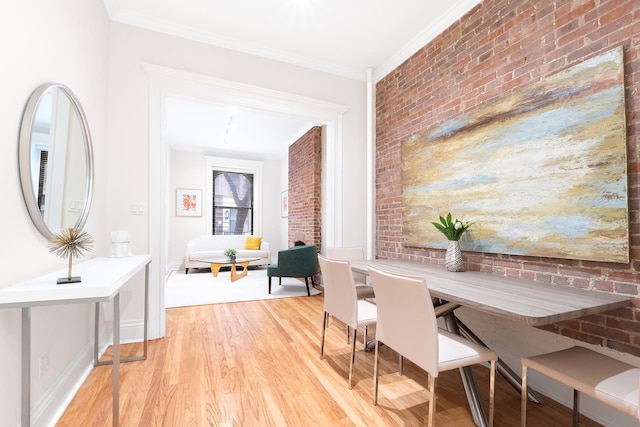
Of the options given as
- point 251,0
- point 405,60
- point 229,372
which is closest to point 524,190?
point 405,60

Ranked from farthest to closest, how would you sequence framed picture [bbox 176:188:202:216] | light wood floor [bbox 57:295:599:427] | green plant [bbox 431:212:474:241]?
1. framed picture [bbox 176:188:202:216]
2. green plant [bbox 431:212:474:241]
3. light wood floor [bbox 57:295:599:427]

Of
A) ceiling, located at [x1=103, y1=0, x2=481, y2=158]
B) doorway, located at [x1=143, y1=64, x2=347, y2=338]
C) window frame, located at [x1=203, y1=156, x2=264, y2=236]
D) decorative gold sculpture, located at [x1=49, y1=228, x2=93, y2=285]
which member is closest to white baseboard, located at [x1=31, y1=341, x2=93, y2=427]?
doorway, located at [x1=143, y1=64, x2=347, y2=338]

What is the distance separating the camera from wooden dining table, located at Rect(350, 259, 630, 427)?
121cm

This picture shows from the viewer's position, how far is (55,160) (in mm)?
1654

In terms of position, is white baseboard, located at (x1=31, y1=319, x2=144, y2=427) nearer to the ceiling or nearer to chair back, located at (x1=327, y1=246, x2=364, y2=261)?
chair back, located at (x1=327, y1=246, x2=364, y2=261)

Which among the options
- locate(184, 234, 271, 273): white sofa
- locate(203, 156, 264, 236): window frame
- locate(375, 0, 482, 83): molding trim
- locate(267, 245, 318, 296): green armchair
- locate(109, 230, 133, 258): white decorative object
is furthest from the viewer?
locate(203, 156, 264, 236): window frame

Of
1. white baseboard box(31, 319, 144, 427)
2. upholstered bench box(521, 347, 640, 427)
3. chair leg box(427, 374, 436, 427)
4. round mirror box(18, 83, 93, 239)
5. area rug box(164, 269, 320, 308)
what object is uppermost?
round mirror box(18, 83, 93, 239)

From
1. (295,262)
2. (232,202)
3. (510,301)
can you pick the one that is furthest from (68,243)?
(232,202)

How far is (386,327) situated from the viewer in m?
1.65

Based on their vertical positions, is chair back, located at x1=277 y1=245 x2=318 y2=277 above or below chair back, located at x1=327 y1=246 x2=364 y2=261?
below

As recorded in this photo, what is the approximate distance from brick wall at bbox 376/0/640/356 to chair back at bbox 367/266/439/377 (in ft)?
3.38

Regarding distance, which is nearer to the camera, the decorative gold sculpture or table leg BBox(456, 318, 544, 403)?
the decorative gold sculpture

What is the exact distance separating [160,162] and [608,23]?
334cm

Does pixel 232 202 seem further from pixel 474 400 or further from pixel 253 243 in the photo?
pixel 474 400
